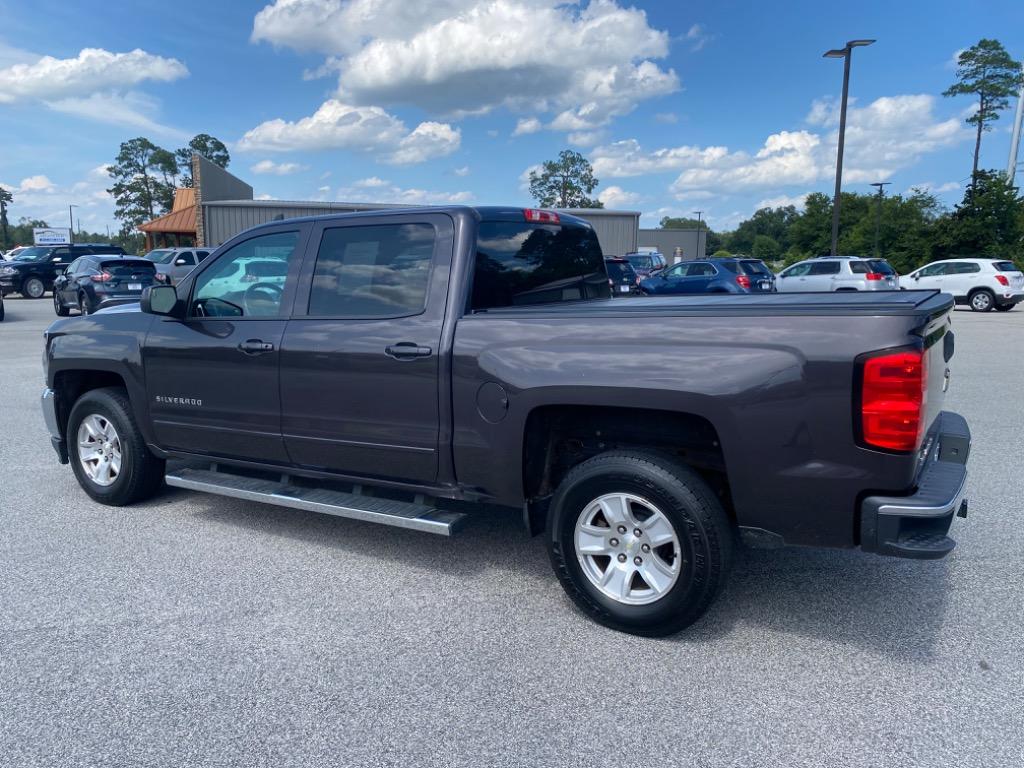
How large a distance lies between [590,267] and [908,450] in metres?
2.62

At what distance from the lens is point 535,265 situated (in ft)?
14.7

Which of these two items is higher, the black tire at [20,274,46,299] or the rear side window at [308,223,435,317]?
the rear side window at [308,223,435,317]

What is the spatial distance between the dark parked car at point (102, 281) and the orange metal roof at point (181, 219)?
27.0 metres

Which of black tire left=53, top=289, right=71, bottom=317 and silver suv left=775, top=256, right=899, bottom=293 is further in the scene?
silver suv left=775, top=256, right=899, bottom=293

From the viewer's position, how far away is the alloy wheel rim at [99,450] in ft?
17.3

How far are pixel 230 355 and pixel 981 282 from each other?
25.3 meters

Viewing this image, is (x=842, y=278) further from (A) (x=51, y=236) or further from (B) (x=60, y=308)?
(A) (x=51, y=236)

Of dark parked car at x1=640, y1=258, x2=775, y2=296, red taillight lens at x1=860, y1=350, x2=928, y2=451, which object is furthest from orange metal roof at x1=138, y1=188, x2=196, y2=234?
red taillight lens at x1=860, y1=350, x2=928, y2=451

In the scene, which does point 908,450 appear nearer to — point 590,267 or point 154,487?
point 590,267

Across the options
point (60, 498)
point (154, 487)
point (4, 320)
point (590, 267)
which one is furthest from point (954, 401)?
point (4, 320)

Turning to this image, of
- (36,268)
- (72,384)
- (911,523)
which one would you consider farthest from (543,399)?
(36,268)

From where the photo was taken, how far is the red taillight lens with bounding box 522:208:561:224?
447cm

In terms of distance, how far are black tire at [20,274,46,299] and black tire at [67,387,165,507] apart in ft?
89.5

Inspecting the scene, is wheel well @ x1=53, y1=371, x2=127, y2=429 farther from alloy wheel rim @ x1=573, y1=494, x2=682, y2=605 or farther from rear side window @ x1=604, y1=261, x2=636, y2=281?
rear side window @ x1=604, y1=261, x2=636, y2=281
